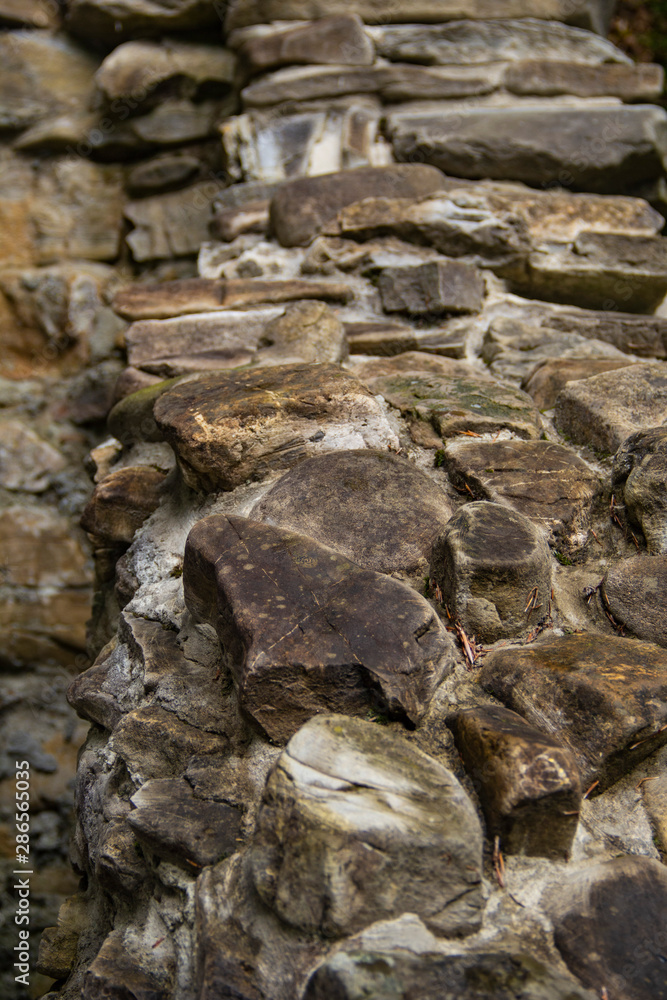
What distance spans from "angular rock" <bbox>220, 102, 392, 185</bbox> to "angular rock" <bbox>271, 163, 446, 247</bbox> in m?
0.27

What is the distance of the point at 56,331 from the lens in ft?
10.3

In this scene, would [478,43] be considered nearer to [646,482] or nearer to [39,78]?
[39,78]

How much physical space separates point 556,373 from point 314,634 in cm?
112

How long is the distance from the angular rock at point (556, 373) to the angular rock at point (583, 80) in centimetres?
161

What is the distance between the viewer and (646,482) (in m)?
1.31

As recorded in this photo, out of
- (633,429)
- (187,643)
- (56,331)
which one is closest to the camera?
(187,643)

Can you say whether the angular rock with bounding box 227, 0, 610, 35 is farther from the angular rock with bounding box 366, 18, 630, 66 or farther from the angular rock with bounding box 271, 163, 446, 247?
the angular rock with bounding box 271, 163, 446, 247

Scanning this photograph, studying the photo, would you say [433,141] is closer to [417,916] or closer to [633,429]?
[633,429]

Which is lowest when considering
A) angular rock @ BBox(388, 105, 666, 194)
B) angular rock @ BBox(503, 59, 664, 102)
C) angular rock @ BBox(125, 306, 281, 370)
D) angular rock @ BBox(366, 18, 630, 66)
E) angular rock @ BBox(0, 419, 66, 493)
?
angular rock @ BBox(0, 419, 66, 493)

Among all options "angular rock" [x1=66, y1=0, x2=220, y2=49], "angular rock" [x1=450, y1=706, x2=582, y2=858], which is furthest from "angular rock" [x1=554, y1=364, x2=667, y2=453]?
"angular rock" [x1=66, y1=0, x2=220, y2=49]

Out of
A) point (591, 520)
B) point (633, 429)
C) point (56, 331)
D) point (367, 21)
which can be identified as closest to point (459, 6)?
point (367, 21)

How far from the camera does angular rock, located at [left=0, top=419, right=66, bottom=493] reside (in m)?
2.99

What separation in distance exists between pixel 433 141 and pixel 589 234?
71 centimetres

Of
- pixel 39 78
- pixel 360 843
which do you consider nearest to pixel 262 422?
pixel 360 843
